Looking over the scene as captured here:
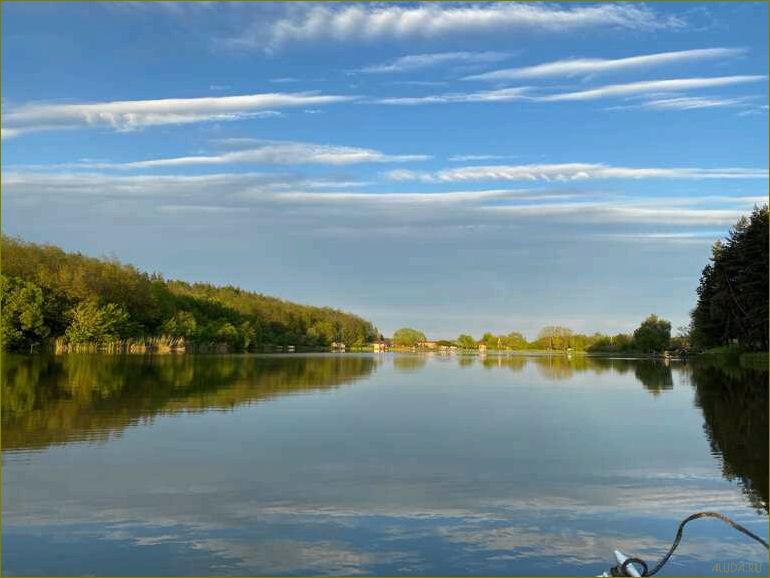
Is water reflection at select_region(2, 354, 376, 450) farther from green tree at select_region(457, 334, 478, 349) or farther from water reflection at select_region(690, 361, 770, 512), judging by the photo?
green tree at select_region(457, 334, 478, 349)

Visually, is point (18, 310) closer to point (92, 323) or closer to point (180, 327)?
point (92, 323)

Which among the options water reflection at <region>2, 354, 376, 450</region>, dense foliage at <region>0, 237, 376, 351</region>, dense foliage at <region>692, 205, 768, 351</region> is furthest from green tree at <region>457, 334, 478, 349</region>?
water reflection at <region>2, 354, 376, 450</region>

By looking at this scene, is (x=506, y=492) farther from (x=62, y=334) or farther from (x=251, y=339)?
(x=251, y=339)

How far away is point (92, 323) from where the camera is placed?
179 feet

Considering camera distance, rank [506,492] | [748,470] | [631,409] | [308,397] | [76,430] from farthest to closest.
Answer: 1. [308,397]
2. [631,409]
3. [76,430]
4. [748,470]
5. [506,492]

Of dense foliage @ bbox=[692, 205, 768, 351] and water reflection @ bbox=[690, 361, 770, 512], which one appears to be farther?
dense foliage @ bbox=[692, 205, 768, 351]

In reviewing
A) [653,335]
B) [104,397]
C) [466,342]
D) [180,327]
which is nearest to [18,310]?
[180,327]

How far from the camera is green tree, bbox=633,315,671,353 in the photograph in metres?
84.0

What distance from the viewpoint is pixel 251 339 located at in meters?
92.3

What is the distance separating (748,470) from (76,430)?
10.1 metres

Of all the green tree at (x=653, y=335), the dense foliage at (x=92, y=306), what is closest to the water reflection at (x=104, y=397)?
the dense foliage at (x=92, y=306)

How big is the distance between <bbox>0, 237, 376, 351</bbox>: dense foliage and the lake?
36.3 m

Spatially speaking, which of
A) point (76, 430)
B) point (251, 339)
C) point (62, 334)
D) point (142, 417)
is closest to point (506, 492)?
point (76, 430)

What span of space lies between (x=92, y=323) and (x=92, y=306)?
4.37 ft
